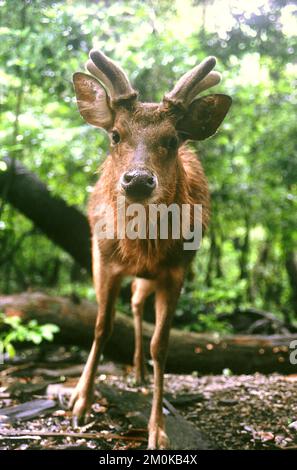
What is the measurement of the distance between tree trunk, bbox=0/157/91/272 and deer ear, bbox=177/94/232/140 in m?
3.14

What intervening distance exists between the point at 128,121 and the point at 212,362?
117 inches

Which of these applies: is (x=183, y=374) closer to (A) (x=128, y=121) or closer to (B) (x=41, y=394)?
(B) (x=41, y=394)

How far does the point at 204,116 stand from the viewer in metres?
3.54

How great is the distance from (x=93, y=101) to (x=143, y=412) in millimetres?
2313

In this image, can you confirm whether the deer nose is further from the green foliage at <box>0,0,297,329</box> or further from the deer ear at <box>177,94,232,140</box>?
the green foliage at <box>0,0,297,329</box>

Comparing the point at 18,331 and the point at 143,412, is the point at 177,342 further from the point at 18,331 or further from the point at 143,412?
the point at 18,331

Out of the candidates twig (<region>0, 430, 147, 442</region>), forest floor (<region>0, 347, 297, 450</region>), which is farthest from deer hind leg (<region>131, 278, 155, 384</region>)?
twig (<region>0, 430, 147, 442</region>)

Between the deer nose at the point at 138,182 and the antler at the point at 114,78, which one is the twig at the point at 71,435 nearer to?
the deer nose at the point at 138,182

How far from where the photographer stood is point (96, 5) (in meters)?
4.87

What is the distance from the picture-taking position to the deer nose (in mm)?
2836

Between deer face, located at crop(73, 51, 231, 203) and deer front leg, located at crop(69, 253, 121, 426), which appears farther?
deer front leg, located at crop(69, 253, 121, 426)

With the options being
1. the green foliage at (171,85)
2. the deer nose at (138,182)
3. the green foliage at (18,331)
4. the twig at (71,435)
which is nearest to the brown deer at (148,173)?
the deer nose at (138,182)

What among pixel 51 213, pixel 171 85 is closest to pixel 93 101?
pixel 171 85
